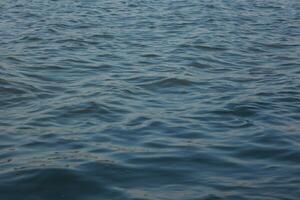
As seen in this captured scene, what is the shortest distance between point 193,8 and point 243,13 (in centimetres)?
227

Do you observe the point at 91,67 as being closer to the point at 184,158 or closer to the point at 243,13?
the point at 184,158

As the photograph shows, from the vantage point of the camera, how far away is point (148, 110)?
9.82 meters

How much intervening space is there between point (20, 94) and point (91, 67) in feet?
8.39

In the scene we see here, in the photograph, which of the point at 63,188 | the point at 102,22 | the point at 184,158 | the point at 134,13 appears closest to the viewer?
the point at 63,188

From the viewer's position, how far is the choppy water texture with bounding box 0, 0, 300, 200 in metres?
6.98

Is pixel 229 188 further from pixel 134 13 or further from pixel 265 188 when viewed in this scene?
pixel 134 13

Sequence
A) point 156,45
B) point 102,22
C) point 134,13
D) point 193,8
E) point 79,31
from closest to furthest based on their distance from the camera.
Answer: point 156,45
point 79,31
point 102,22
point 134,13
point 193,8

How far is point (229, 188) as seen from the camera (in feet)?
22.3

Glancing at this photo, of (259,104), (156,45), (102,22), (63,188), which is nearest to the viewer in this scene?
(63,188)

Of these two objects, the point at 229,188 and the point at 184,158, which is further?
the point at 184,158

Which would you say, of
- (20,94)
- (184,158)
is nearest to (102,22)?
(20,94)

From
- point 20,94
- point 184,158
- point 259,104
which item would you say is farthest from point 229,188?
point 20,94

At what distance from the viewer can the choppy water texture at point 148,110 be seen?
22.9ft

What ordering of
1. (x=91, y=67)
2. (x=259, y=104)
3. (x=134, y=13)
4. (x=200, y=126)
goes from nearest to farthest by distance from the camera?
(x=200, y=126) < (x=259, y=104) < (x=91, y=67) < (x=134, y=13)
